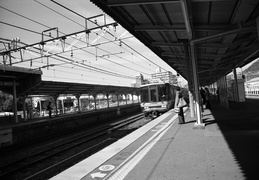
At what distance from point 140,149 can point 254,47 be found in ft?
24.8

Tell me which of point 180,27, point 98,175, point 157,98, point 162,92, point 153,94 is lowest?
point 98,175

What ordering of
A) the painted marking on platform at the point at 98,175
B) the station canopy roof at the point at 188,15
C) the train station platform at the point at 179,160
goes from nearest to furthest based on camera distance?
the train station platform at the point at 179,160
the painted marking on platform at the point at 98,175
the station canopy roof at the point at 188,15

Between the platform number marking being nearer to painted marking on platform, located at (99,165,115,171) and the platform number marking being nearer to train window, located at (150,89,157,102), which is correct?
painted marking on platform, located at (99,165,115,171)

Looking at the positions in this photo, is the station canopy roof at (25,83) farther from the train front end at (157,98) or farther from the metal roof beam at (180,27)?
the metal roof beam at (180,27)

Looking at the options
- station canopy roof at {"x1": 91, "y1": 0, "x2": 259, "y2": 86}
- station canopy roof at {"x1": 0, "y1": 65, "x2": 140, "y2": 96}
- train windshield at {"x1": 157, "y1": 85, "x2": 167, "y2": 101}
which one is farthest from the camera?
train windshield at {"x1": 157, "y1": 85, "x2": 167, "y2": 101}

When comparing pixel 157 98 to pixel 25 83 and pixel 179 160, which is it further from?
pixel 179 160

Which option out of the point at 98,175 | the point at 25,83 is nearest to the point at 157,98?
the point at 25,83

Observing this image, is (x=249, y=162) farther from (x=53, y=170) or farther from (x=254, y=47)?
(x=254, y=47)

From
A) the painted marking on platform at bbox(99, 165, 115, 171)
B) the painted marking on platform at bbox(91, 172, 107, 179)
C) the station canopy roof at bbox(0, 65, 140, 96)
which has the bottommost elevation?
the painted marking on platform at bbox(91, 172, 107, 179)

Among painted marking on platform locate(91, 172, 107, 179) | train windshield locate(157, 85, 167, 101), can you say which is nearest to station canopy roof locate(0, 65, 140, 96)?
train windshield locate(157, 85, 167, 101)

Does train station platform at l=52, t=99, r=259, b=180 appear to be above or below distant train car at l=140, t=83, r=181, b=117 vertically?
below

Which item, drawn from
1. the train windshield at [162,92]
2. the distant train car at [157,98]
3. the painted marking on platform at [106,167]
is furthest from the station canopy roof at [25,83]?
the painted marking on platform at [106,167]

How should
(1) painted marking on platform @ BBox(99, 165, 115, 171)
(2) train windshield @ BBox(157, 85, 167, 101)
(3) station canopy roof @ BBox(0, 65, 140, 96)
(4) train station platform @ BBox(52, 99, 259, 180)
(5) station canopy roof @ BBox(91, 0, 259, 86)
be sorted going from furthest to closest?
(2) train windshield @ BBox(157, 85, 167, 101) → (3) station canopy roof @ BBox(0, 65, 140, 96) → (5) station canopy roof @ BBox(91, 0, 259, 86) → (1) painted marking on platform @ BBox(99, 165, 115, 171) → (4) train station platform @ BBox(52, 99, 259, 180)

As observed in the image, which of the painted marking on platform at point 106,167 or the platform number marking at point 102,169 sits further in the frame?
the painted marking on platform at point 106,167
